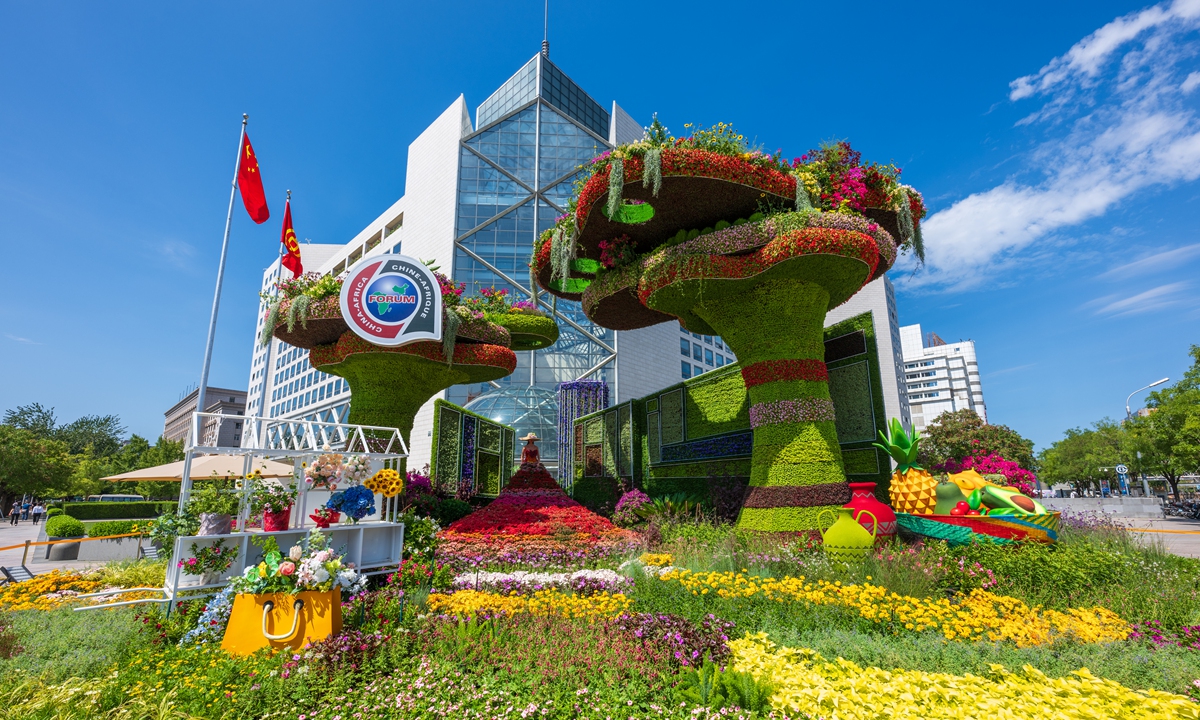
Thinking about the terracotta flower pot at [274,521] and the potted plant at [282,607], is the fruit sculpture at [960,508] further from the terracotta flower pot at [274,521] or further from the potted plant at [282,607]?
the terracotta flower pot at [274,521]

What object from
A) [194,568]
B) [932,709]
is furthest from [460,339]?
[932,709]

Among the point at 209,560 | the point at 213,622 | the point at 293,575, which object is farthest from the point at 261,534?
the point at 293,575

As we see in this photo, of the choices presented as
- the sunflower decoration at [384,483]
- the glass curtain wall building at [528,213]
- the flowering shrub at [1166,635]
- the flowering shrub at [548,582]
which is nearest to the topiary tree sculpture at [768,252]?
the flowering shrub at [548,582]

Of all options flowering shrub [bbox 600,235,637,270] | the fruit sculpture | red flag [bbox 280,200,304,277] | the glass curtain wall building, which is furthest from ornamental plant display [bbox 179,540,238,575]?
the glass curtain wall building

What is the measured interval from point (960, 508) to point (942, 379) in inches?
5251

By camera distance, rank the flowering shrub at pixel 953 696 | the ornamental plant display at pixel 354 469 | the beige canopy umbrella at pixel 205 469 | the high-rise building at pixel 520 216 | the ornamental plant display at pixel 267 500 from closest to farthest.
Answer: the flowering shrub at pixel 953 696
the ornamental plant display at pixel 267 500
the ornamental plant display at pixel 354 469
the beige canopy umbrella at pixel 205 469
the high-rise building at pixel 520 216

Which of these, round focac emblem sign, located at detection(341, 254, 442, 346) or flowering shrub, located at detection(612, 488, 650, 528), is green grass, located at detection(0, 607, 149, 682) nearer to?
round focac emblem sign, located at detection(341, 254, 442, 346)

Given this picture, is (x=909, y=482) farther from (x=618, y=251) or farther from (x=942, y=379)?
(x=942, y=379)

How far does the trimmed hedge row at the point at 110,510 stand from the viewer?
2609 cm

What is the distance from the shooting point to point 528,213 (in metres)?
40.2

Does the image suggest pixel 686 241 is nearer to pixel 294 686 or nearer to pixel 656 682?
pixel 656 682

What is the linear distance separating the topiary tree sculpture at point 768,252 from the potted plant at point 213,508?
315 inches

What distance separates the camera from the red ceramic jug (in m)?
9.65

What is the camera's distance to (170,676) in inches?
202
